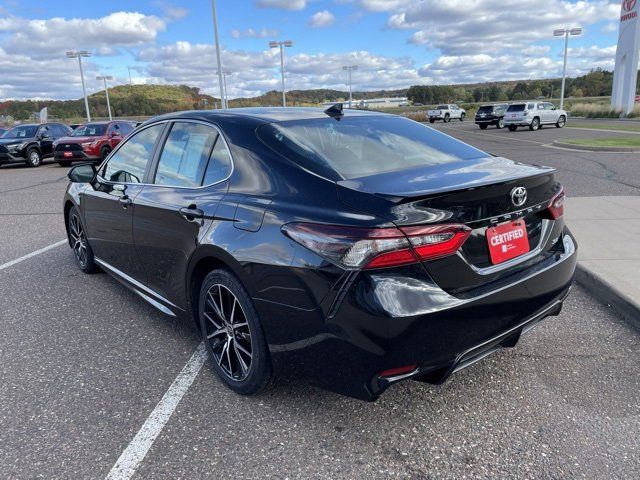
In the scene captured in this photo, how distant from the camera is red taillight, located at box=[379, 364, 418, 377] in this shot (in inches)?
93.6

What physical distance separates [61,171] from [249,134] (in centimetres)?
1685

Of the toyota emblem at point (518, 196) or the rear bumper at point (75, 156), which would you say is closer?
the toyota emblem at point (518, 196)

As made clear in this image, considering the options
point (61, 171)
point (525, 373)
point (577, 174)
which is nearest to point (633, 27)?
point (577, 174)

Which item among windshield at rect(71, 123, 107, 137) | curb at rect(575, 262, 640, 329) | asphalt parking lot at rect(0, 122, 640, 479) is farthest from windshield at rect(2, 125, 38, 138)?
curb at rect(575, 262, 640, 329)

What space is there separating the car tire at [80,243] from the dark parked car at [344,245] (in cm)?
182

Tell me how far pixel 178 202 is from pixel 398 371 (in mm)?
1822

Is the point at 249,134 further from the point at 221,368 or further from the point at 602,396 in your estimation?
the point at 602,396

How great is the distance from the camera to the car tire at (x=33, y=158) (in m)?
19.4

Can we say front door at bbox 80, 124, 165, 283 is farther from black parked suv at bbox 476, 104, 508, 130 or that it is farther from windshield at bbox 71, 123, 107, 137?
black parked suv at bbox 476, 104, 508, 130

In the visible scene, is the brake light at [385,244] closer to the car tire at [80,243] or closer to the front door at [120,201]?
the front door at [120,201]

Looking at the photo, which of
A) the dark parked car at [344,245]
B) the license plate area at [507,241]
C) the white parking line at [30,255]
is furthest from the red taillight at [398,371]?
the white parking line at [30,255]

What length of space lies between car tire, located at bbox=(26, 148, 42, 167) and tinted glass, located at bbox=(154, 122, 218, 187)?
18.6m

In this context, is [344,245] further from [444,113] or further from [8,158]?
[444,113]

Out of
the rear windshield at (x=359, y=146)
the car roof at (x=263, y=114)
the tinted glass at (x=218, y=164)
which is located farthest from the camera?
the car roof at (x=263, y=114)
